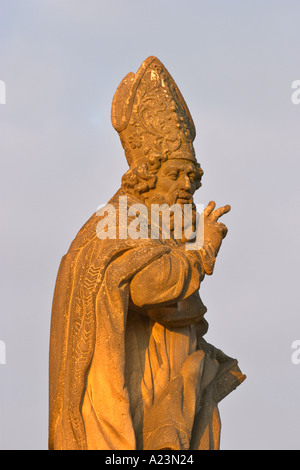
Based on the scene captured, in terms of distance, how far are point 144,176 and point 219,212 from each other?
0.73m

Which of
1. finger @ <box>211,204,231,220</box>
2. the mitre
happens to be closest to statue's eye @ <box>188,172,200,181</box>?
the mitre

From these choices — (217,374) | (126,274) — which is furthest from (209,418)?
(126,274)

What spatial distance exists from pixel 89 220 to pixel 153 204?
579 millimetres

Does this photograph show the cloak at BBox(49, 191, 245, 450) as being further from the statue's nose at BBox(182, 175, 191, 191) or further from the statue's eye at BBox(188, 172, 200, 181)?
the statue's eye at BBox(188, 172, 200, 181)

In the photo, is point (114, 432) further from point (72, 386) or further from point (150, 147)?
point (150, 147)

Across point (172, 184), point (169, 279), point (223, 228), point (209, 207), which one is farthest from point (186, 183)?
point (169, 279)

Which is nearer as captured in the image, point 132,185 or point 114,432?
point 114,432

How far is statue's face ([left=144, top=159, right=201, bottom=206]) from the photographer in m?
15.6

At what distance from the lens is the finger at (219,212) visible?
1540 centimetres

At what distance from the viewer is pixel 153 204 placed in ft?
51.3

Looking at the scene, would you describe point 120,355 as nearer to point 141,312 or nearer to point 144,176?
point 141,312

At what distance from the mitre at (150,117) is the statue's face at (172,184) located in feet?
0.26

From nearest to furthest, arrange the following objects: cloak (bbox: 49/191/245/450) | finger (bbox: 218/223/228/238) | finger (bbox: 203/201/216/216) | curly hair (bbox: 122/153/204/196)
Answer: cloak (bbox: 49/191/245/450)
finger (bbox: 218/223/228/238)
finger (bbox: 203/201/216/216)
curly hair (bbox: 122/153/204/196)
